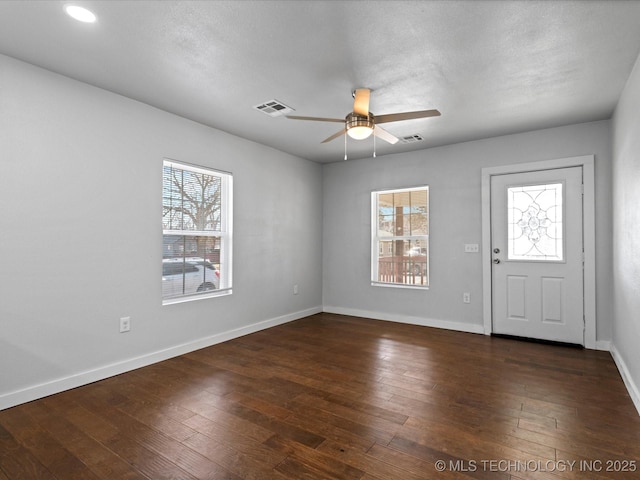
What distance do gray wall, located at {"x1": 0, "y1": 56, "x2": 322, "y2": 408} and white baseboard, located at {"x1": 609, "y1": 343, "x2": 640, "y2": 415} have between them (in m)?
3.74

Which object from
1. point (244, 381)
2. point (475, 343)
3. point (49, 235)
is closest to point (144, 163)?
point (49, 235)

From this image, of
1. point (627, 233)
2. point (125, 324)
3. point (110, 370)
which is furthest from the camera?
point (125, 324)

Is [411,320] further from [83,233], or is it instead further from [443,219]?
[83,233]

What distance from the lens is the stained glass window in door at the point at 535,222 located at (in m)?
4.00

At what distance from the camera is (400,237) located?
5207 millimetres

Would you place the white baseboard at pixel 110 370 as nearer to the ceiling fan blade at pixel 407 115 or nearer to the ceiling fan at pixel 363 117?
the ceiling fan at pixel 363 117

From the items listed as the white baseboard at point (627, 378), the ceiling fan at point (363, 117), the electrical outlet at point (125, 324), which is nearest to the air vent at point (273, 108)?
the ceiling fan at point (363, 117)

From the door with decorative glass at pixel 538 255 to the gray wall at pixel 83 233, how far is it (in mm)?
3394

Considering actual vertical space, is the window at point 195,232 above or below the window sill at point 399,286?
above

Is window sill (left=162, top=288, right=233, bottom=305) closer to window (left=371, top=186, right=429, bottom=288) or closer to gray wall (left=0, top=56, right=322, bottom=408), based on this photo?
gray wall (left=0, top=56, right=322, bottom=408)

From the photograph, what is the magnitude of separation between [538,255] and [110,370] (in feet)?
15.3

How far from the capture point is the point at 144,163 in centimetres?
331

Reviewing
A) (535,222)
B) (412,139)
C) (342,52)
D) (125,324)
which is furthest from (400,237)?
(125,324)

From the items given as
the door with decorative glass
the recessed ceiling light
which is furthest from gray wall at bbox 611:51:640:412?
the recessed ceiling light
